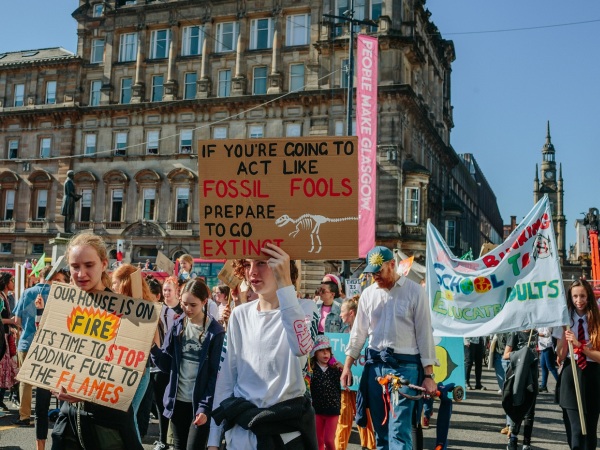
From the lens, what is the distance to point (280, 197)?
3.96 metres

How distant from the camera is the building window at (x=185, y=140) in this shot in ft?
131

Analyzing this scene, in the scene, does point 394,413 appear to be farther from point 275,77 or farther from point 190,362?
point 275,77

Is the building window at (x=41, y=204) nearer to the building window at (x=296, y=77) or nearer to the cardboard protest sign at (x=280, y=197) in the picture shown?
the building window at (x=296, y=77)

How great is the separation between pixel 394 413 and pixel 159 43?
1589 inches

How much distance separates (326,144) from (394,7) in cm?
3556

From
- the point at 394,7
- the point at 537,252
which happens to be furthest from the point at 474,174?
the point at 537,252

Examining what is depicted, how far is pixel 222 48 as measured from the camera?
1601 inches

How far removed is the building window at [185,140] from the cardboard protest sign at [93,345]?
36676 mm

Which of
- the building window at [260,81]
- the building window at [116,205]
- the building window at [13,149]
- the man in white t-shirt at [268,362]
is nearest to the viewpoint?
the man in white t-shirt at [268,362]

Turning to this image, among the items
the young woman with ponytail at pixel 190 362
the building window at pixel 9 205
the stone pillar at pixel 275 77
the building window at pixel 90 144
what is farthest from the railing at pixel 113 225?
the young woman with ponytail at pixel 190 362

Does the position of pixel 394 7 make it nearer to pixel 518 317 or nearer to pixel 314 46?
pixel 314 46

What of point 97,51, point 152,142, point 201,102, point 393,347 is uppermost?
point 97,51

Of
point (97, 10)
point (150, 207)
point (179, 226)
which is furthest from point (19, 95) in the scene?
point (179, 226)

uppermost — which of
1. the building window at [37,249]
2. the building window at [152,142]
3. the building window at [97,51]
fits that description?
the building window at [97,51]
